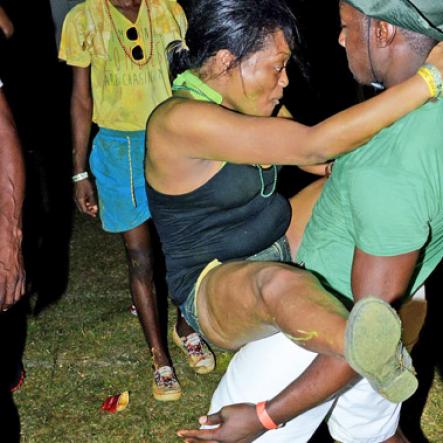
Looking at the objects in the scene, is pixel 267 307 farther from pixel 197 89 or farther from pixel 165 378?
pixel 165 378

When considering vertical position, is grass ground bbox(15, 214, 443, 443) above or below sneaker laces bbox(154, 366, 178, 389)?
below

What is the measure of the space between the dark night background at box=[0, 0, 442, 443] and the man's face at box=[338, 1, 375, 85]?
6.15ft

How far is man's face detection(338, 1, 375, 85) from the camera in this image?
78.4 inches

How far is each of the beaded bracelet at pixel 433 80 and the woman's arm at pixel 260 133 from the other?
0.09 m

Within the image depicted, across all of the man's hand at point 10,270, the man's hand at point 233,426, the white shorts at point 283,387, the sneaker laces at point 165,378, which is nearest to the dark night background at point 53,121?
the sneaker laces at point 165,378

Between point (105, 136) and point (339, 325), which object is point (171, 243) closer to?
point (339, 325)

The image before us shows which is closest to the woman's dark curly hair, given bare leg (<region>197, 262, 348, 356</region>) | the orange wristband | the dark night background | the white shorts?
bare leg (<region>197, 262, 348, 356</region>)

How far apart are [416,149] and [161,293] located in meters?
3.09

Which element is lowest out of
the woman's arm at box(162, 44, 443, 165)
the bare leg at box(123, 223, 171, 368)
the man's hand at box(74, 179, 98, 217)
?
the bare leg at box(123, 223, 171, 368)

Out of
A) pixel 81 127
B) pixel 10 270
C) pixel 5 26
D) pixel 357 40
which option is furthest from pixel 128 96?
pixel 357 40

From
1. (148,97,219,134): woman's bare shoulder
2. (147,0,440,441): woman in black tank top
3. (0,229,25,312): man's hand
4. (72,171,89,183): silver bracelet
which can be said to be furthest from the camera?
(72,171,89,183): silver bracelet

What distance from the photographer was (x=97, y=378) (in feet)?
13.1

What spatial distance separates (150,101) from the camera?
3.72 metres

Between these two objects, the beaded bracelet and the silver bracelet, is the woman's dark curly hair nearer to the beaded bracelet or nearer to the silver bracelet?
the beaded bracelet
